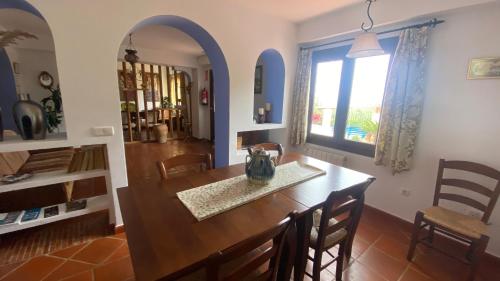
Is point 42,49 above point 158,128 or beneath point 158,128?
above

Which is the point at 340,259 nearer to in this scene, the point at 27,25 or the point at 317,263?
the point at 317,263

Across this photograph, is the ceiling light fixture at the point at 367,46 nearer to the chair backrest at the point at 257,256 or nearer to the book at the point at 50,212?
the chair backrest at the point at 257,256

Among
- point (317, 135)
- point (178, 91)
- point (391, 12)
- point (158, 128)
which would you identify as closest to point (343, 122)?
point (317, 135)

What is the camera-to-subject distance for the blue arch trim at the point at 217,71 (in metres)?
2.30

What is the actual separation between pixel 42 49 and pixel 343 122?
622 centimetres

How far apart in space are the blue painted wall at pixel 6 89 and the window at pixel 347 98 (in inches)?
220

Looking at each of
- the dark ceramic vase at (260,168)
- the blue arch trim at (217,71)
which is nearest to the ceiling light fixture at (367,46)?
the dark ceramic vase at (260,168)

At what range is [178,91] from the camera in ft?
24.8

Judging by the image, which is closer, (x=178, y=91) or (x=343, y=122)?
(x=343, y=122)

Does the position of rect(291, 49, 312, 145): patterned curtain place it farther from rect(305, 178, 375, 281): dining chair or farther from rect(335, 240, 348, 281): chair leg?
rect(335, 240, 348, 281): chair leg

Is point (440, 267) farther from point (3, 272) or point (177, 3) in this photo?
point (3, 272)

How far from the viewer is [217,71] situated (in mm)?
2697

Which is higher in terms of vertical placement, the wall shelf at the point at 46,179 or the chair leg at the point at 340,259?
the wall shelf at the point at 46,179

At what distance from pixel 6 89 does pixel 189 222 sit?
5.55 meters
